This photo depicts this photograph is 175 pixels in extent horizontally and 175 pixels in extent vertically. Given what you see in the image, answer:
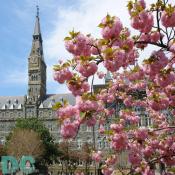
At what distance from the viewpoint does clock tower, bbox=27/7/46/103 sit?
92.4 m

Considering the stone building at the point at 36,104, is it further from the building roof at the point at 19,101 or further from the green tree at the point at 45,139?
the green tree at the point at 45,139

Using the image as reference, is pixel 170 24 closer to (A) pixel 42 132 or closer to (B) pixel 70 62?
(B) pixel 70 62

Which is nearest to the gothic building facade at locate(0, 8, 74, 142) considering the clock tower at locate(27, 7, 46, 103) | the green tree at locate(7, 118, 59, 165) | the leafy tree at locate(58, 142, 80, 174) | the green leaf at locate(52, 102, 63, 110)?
the clock tower at locate(27, 7, 46, 103)

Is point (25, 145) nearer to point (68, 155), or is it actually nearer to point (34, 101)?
point (68, 155)

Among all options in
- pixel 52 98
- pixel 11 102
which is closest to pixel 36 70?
pixel 52 98

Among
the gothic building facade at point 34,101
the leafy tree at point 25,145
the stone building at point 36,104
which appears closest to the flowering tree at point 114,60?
the leafy tree at point 25,145

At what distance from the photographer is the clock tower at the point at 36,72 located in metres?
92.4

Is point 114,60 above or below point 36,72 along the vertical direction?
below

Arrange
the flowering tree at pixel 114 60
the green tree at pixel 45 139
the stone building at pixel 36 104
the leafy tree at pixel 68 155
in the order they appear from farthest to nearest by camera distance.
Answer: the stone building at pixel 36 104
the green tree at pixel 45 139
the leafy tree at pixel 68 155
the flowering tree at pixel 114 60

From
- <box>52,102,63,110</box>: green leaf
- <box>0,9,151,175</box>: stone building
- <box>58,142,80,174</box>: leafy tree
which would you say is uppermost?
<box>0,9,151,175</box>: stone building

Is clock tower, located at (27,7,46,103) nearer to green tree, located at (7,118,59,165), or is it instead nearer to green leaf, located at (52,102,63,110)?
green tree, located at (7,118,59,165)

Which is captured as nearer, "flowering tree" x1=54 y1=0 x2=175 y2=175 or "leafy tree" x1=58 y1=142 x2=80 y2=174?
"flowering tree" x1=54 y1=0 x2=175 y2=175

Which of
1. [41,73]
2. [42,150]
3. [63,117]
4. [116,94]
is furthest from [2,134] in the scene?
[63,117]

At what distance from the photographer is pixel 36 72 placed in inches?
3708
